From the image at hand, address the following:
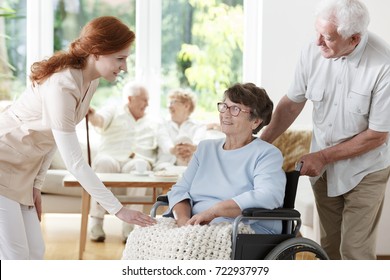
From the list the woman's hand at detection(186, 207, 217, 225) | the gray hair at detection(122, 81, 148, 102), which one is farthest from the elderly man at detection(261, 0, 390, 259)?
the gray hair at detection(122, 81, 148, 102)

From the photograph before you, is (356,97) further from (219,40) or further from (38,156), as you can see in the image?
(219,40)

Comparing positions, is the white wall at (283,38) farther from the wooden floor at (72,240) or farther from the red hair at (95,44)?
the red hair at (95,44)

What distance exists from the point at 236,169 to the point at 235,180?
0.04m

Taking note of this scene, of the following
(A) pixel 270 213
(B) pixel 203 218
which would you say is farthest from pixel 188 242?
(A) pixel 270 213

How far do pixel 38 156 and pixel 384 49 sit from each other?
4.48ft

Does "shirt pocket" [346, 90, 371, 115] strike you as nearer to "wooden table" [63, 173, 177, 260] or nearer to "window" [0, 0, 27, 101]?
"wooden table" [63, 173, 177, 260]

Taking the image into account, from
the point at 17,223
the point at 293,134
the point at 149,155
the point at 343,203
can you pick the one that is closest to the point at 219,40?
the point at 149,155

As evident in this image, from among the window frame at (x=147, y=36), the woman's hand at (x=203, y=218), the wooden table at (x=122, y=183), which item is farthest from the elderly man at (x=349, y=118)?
the window frame at (x=147, y=36)

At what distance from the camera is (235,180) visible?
9.37ft

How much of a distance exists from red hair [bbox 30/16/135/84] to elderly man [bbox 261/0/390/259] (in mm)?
756

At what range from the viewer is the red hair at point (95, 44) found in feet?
8.55

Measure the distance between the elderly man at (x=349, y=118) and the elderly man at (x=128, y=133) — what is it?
3.12 m

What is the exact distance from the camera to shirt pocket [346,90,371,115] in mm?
2891

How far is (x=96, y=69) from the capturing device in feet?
8.73
